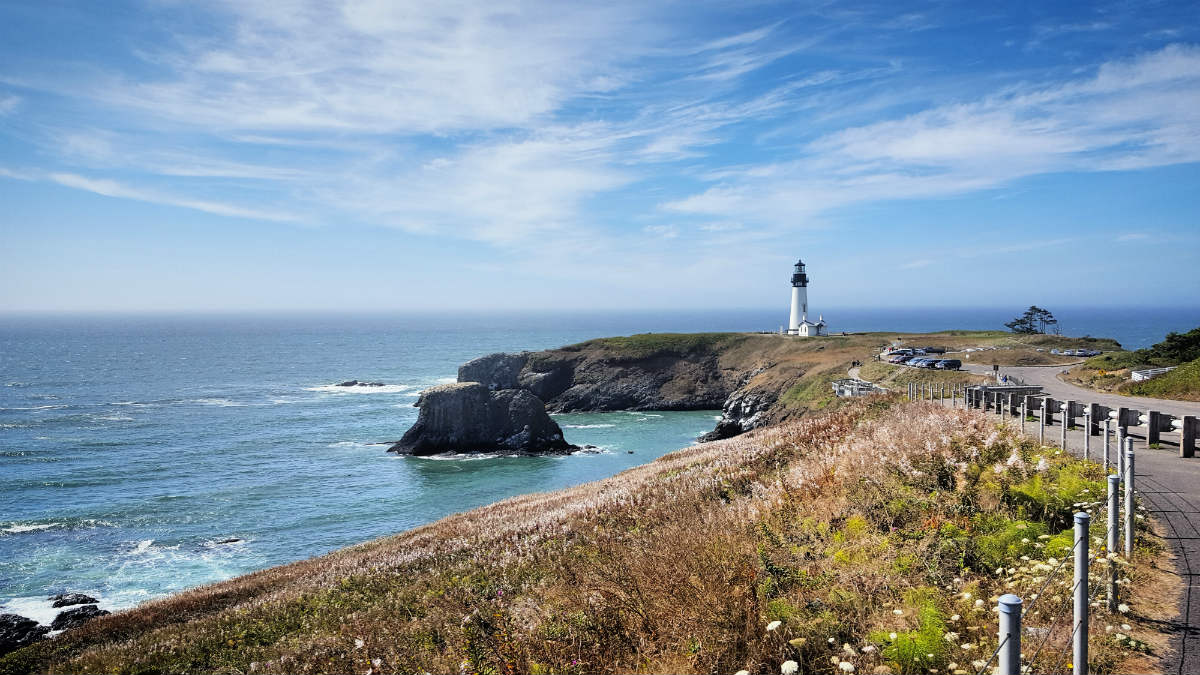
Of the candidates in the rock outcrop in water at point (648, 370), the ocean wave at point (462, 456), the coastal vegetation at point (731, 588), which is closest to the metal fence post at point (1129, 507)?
the coastal vegetation at point (731, 588)

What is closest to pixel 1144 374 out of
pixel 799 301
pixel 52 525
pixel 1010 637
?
pixel 1010 637

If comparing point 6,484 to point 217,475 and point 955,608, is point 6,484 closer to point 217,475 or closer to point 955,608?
point 217,475

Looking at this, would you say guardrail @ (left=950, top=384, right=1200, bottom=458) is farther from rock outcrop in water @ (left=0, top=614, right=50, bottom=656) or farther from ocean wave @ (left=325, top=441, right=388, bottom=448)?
ocean wave @ (left=325, top=441, right=388, bottom=448)

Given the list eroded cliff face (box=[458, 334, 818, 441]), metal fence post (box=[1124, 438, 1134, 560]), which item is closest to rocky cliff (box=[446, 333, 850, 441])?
eroded cliff face (box=[458, 334, 818, 441])

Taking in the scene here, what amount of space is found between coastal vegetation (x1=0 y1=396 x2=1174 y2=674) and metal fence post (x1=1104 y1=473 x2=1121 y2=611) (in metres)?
0.23

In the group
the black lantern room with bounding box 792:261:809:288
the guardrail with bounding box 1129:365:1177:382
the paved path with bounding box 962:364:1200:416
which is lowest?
the paved path with bounding box 962:364:1200:416

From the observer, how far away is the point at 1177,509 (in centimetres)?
1031

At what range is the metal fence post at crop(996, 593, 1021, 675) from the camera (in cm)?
347

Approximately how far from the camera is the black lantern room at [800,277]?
11238cm

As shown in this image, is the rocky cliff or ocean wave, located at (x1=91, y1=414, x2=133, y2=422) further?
the rocky cliff

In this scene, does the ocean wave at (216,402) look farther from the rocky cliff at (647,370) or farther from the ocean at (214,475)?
the rocky cliff at (647,370)

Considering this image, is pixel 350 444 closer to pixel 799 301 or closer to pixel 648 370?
pixel 648 370

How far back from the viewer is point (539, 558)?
32.9 ft

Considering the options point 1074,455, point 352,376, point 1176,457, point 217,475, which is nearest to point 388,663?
point 1074,455
